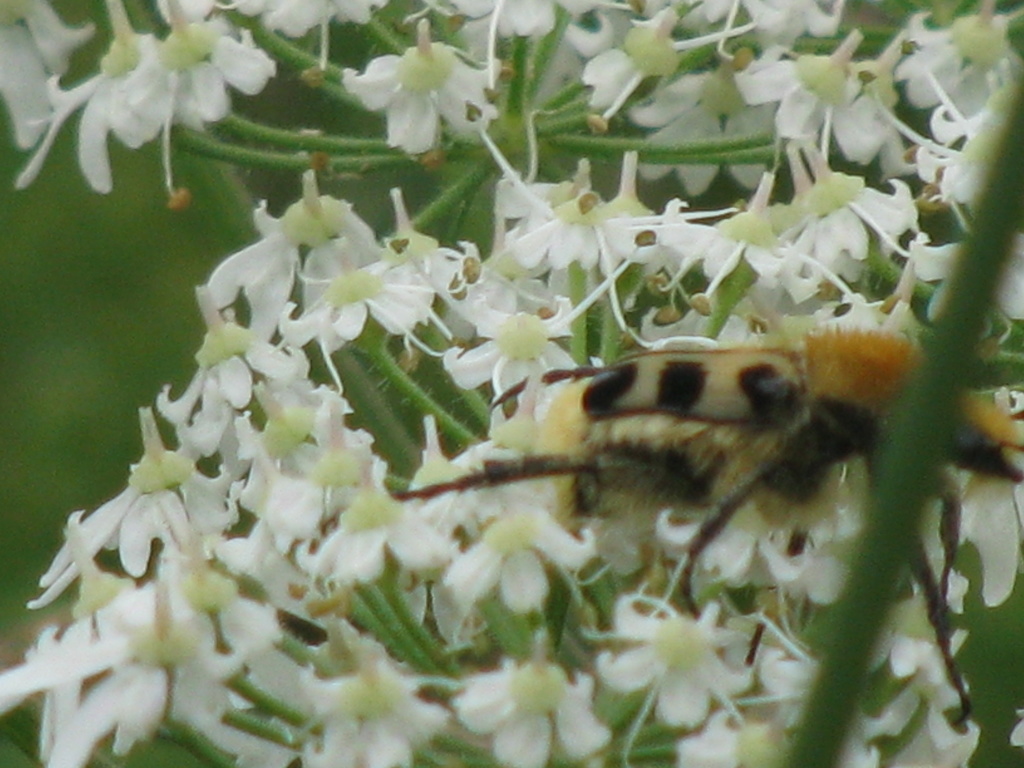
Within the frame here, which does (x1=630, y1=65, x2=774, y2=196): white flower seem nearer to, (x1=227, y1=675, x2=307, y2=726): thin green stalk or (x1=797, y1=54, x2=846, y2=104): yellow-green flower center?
(x1=797, y1=54, x2=846, y2=104): yellow-green flower center

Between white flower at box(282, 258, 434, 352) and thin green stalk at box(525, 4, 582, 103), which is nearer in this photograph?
white flower at box(282, 258, 434, 352)

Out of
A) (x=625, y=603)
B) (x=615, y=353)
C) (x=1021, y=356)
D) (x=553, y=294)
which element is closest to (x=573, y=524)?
Result: (x=625, y=603)

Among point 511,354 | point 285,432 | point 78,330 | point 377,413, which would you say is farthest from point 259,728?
point 78,330

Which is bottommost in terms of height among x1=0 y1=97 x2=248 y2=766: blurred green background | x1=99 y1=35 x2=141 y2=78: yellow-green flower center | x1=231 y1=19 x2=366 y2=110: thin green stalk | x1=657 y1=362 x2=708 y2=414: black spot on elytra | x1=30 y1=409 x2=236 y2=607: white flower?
x1=0 y1=97 x2=248 y2=766: blurred green background

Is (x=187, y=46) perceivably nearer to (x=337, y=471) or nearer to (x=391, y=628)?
(x=337, y=471)

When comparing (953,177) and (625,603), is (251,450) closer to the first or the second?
(625,603)

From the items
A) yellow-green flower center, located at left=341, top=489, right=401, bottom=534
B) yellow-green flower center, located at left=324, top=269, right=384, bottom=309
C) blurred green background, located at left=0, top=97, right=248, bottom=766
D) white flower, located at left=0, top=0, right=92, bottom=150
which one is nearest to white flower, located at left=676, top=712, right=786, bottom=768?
yellow-green flower center, located at left=341, top=489, right=401, bottom=534

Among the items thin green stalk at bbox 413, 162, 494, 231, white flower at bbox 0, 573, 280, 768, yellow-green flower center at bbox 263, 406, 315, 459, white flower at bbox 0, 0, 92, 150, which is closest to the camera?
white flower at bbox 0, 573, 280, 768
